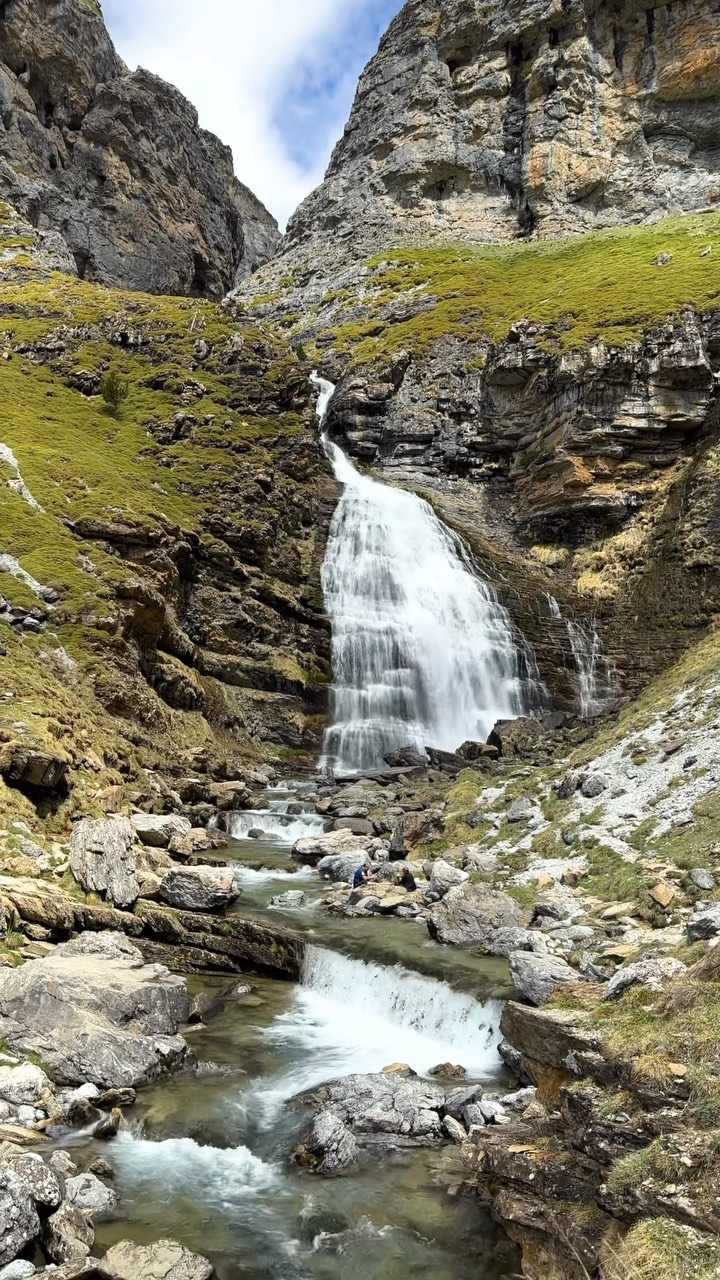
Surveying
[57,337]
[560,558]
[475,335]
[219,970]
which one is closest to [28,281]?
[57,337]

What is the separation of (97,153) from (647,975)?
120 m

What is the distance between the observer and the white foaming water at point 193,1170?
8508 millimetres

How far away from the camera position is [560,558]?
2013 inches

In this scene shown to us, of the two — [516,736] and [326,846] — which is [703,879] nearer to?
[326,846]

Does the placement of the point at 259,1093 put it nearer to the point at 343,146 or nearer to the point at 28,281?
the point at 28,281

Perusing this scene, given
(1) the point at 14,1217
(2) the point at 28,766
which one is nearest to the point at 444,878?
(2) the point at 28,766

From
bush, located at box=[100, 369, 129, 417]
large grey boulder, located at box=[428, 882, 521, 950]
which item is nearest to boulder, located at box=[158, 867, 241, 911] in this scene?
large grey boulder, located at box=[428, 882, 521, 950]

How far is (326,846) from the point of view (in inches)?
841

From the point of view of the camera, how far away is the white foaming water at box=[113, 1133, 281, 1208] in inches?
335

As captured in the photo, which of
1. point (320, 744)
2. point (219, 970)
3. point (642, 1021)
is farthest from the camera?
point (320, 744)

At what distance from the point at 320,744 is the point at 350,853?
16063mm

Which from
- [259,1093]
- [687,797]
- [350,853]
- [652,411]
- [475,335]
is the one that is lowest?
[259,1093]

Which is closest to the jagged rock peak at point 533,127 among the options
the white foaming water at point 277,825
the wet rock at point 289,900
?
the white foaming water at point 277,825

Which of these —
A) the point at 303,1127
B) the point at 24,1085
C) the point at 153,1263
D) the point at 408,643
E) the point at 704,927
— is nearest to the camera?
the point at 153,1263
